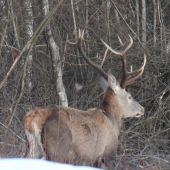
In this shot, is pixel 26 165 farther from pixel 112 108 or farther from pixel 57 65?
pixel 57 65

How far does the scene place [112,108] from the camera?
6699mm

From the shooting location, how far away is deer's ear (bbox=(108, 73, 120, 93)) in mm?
6660

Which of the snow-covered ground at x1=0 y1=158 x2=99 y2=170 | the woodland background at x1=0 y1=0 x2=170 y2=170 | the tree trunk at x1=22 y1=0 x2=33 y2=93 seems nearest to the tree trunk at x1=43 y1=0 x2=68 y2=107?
the woodland background at x1=0 y1=0 x2=170 y2=170

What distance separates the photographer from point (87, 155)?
571cm

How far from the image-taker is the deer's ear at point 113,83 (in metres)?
6.66

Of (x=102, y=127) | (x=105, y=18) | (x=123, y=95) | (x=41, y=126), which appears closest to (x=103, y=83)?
(x=123, y=95)

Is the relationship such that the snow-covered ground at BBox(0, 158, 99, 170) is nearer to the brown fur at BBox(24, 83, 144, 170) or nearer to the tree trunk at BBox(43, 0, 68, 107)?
the brown fur at BBox(24, 83, 144, 170)

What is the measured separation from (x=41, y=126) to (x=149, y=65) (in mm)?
4435

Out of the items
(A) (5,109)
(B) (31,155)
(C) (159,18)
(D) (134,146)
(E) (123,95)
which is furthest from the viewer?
(C) (159,18)

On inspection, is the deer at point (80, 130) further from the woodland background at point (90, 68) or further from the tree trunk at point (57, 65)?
the woodland background at point (90, 68)

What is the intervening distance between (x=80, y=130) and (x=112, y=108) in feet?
3.97

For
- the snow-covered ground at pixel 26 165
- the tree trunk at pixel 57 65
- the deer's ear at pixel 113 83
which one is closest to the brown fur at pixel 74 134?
the deer's ear at pixel 113 83

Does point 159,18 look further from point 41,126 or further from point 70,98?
point 41,126

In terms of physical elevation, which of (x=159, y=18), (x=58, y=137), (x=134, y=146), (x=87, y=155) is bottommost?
(x=134, y=146)
